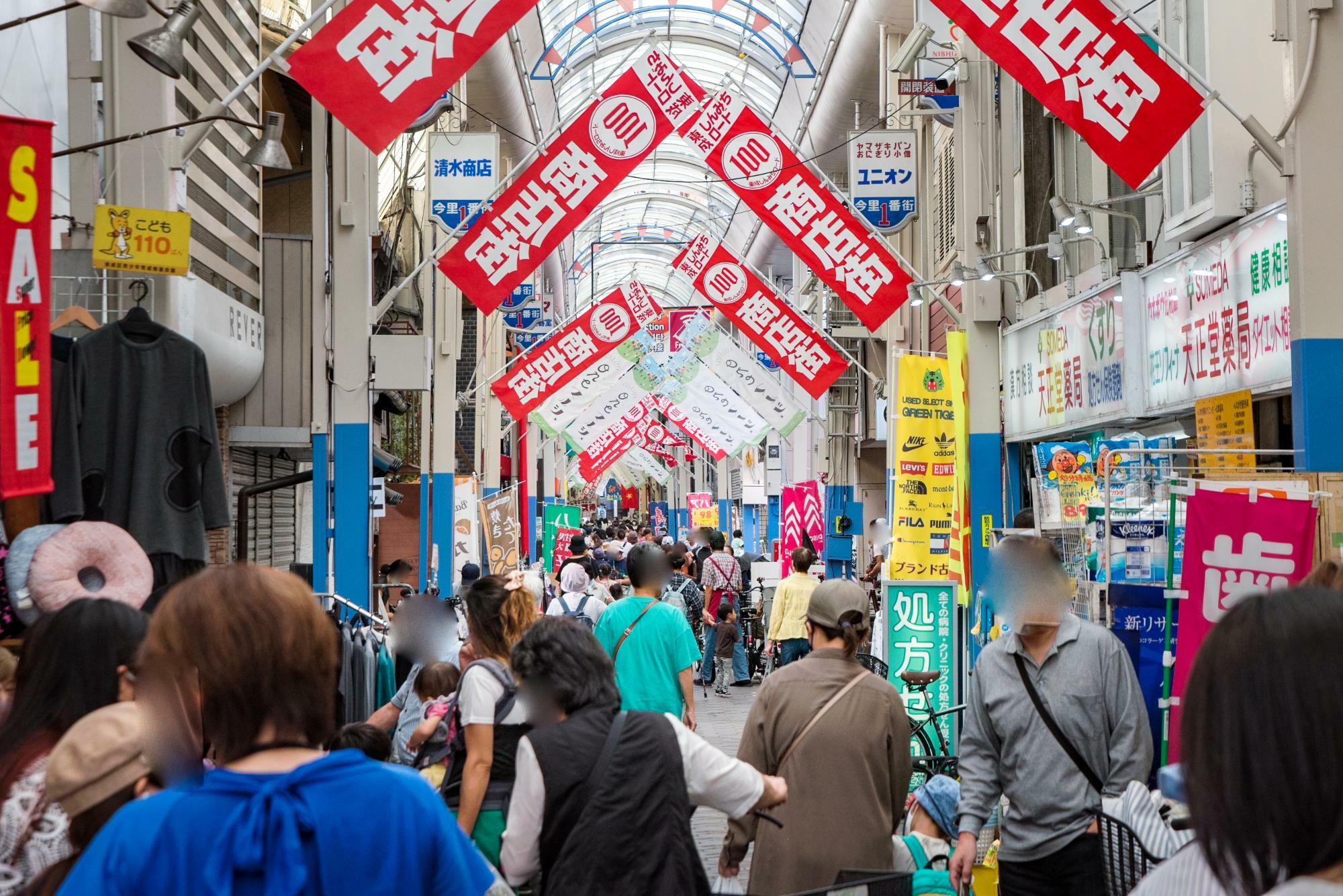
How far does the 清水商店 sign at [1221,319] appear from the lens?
717cm

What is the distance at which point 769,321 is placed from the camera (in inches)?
665

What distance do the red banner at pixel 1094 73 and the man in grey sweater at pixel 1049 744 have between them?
9.28ft

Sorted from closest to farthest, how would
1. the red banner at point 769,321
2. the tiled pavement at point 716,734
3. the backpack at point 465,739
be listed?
the backpack at point 465,739 < the tiled pavement at point 716,734 < the red banner at point 769,321

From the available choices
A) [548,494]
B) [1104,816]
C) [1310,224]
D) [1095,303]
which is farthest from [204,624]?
[548,494]

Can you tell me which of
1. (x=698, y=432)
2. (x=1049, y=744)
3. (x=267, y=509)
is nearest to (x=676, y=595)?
(x=267, y=509)

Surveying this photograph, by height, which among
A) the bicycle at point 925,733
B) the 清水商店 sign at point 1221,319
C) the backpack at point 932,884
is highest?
the 清水商店 sign at point 1221,319

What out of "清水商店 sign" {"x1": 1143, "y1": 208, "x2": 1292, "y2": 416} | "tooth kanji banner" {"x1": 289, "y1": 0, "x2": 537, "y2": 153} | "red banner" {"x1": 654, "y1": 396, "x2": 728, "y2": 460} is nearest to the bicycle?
"清水商店 sign" {"x1": 1143, "y1": 208, "x2": 1292, "y2": 416}

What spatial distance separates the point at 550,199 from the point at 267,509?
18.9 ft

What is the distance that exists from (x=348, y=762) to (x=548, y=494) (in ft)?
146

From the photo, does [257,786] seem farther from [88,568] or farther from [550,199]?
[550,199]

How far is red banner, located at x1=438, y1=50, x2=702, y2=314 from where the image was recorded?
432 inches

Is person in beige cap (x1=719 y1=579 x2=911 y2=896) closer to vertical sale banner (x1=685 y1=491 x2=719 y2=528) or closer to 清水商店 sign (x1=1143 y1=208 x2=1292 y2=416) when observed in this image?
清水商店 sign (x1=1143 y1=208 x2=1292 y2=416)

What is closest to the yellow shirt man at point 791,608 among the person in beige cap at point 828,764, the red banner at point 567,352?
the red banner at point 567,352

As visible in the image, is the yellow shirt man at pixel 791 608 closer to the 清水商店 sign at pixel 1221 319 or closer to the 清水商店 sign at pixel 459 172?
the 清水商店 sign at pixel 1221 319
